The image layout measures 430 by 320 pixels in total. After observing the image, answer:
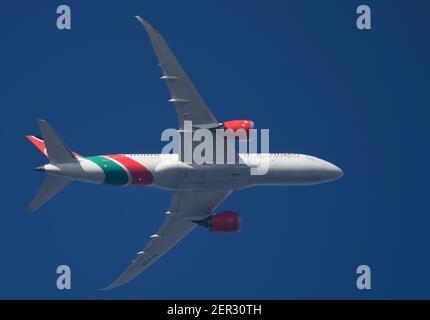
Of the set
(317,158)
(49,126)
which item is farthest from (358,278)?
(49,126)

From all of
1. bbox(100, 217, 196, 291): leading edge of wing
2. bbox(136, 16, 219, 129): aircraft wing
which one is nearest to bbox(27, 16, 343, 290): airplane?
bbox(136, 16, 219, 129): aircraft wing

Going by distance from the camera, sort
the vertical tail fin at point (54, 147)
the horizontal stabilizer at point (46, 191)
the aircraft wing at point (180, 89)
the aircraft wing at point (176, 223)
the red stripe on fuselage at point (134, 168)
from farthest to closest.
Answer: the aircraft wing at point (176, 223)
the red stripe on fuselage at point (134, 168)
the horizontal stabilizer at point (46, 191)
the vertical tail fin at point (54, 147)
the aircraft wing at point (180, 89)

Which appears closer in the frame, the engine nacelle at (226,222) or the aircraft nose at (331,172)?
the aircraft nose at (331,172)

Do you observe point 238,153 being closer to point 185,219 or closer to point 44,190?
point 185,219

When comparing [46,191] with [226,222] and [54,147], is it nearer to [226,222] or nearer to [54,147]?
[54,147]

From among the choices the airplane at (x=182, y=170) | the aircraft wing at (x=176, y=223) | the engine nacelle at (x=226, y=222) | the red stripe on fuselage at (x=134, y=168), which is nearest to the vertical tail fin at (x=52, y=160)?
the airplane at (x=182, y=170)

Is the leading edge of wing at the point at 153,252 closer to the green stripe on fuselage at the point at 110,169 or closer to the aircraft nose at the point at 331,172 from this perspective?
the green stripe on fuselage at the point at 110,169

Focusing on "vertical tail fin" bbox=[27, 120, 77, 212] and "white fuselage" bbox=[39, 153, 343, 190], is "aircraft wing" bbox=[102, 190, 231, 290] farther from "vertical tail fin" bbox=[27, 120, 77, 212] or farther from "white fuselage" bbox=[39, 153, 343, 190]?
"vertical tail fin" bbox=[27, 120, 77, 212]
